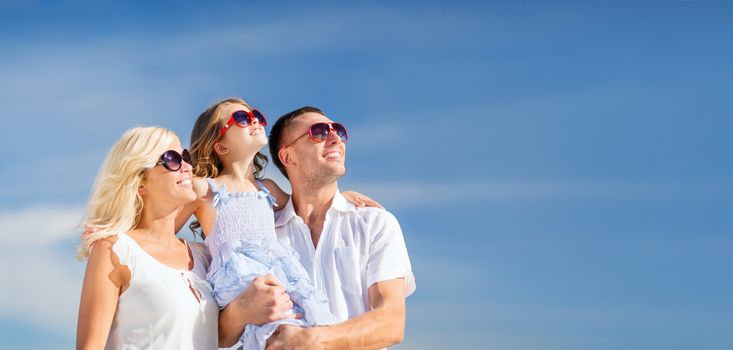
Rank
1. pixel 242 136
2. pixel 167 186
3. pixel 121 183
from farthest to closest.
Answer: pixel 242 136
pixel 167 186
pixel 121 183

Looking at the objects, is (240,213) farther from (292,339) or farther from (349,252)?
(292,339)

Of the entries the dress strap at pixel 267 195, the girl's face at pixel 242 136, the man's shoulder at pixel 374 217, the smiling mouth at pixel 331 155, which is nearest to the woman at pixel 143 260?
the girl's face at pixel 242 136

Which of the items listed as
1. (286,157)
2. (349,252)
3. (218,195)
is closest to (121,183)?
(218,195)

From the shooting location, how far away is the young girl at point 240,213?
669 cm

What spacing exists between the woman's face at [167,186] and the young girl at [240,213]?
12.6 inches

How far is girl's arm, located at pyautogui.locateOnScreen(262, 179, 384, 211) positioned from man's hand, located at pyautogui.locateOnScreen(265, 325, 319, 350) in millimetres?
1727

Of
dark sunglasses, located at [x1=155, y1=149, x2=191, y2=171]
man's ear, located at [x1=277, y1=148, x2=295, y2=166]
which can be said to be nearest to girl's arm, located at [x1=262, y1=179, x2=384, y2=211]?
man's ear, located at [x1=277, y1=148, x2=295, y2=166]

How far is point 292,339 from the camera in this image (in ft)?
21.2

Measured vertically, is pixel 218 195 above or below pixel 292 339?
above

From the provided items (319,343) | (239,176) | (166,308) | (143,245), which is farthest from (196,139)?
(319,343)

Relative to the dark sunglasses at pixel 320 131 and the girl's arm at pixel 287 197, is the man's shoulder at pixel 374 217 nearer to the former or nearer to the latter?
the girl's arm at pixel 287 197

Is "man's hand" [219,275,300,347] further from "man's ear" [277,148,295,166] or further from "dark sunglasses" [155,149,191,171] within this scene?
"man's ear" [277,148,295,166]

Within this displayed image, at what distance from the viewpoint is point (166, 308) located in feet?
21.4

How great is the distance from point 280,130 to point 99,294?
2.77m
